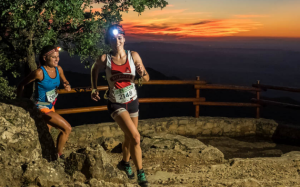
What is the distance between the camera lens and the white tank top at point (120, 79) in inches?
153

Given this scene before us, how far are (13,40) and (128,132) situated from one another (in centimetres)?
474

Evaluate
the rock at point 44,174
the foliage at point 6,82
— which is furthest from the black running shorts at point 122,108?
the foliage at point 6,82

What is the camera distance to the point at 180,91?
2296 inches

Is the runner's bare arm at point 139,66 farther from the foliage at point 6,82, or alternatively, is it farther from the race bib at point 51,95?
the foliage at point 6,82

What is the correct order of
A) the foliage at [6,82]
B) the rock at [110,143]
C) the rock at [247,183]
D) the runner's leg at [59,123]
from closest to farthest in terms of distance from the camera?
the rock at [247,183], the runner's leg at [59,123], the rock at [110,143], the foliage at [6,82]

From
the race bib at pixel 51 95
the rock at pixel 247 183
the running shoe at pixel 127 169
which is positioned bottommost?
the rock at pixel 247 183

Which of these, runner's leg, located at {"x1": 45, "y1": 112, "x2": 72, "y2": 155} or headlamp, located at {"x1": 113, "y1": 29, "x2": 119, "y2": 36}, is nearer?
headlamp, located at {"x1": 113, "y1": 29, "x2": 119, "y2": 36}

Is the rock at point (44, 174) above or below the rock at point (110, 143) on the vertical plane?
above

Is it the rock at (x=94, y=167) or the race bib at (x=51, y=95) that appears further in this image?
the race bib at (x=51, y=95)

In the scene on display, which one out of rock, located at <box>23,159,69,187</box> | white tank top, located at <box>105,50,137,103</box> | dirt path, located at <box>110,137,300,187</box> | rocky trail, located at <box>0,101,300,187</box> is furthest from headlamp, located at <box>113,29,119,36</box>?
dirt path, located at <box>110,137,300,187</box>

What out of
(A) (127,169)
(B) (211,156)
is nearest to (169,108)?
(B) (211,156)

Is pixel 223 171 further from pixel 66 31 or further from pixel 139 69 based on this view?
pixel 66 31

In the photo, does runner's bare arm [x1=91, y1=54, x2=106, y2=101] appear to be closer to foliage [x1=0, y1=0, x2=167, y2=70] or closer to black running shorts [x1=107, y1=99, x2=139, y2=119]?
black running shorts [x1=107, y1=99, x2=139, y2=119]

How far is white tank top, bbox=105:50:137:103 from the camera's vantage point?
3.89m
